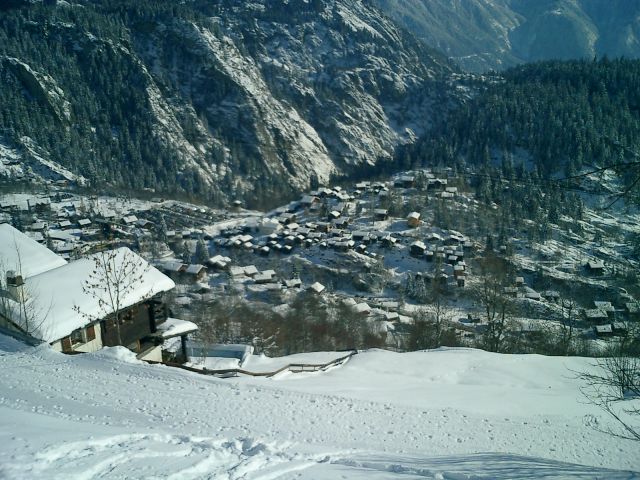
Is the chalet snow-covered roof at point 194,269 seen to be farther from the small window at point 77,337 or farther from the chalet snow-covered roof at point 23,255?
the small window at point 77,337

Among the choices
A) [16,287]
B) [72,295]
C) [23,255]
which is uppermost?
[23,255]

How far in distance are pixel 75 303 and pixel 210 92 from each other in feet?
330

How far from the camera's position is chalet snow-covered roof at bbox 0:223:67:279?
1434 cm

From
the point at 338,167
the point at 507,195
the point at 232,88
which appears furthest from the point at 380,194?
the point at 232,88

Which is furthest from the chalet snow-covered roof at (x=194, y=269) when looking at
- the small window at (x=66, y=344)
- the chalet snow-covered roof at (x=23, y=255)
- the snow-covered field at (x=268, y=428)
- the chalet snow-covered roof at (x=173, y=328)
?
the snow-covered field at (x=268, y=428)

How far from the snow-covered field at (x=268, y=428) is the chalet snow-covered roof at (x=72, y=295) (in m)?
1.37

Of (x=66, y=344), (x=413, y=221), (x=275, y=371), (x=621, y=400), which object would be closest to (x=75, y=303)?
(x=66, y=344)

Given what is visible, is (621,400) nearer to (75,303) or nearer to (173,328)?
(173,328)

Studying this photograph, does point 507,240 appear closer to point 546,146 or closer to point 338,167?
point 546,146

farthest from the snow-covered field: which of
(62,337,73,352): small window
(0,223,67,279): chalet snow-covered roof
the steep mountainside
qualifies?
the steep mountainside

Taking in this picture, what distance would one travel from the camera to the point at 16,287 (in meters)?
12.1

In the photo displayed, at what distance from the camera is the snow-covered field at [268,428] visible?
230 inches

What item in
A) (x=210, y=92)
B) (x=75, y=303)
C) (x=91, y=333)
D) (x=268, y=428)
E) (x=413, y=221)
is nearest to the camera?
(x=268, y=428)

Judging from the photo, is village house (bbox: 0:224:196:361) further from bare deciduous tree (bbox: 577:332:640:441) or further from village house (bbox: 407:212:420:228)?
village house (bbox: 407:212:420:228)
